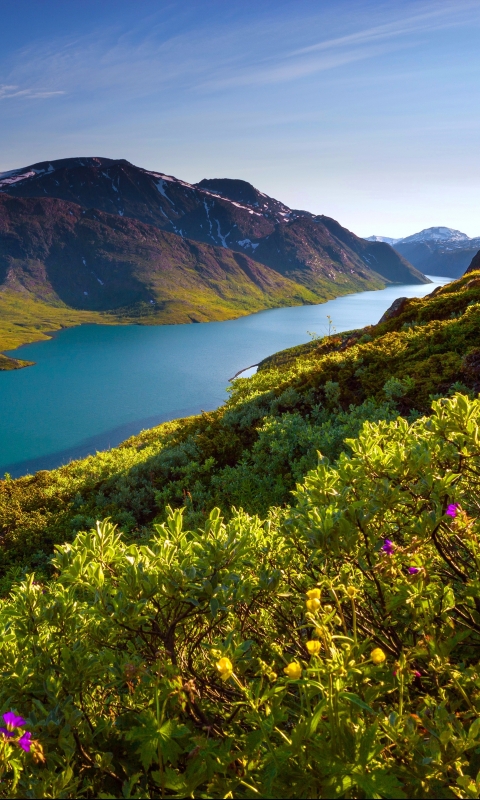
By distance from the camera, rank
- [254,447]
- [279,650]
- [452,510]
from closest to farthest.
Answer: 1. [279,650]
2. [452,510]
3. [254,447]

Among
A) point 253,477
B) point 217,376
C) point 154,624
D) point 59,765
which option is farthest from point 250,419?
point 217,376

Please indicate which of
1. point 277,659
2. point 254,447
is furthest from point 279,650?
point 254,447

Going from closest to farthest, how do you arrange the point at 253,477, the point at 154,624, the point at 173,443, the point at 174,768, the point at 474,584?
the point at 174,768
the point at 474,584
the point at 154,624
the point at 253,477
the point at 173,443

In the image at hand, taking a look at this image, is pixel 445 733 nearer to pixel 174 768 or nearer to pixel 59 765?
pixel 174 768

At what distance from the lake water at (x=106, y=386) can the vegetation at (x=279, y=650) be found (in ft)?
140

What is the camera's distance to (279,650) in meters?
2.35

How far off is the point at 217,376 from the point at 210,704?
77035 millimetres

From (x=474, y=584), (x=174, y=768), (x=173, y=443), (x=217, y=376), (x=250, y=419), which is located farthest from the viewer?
(x=217, y=376)

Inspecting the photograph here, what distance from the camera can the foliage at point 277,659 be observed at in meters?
1.72

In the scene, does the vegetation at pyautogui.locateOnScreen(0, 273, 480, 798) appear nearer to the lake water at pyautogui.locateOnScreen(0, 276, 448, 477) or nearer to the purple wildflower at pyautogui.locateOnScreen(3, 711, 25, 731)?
the purple wildflower at pyautogui.locateOnScreen(3, 711, 25, 731)

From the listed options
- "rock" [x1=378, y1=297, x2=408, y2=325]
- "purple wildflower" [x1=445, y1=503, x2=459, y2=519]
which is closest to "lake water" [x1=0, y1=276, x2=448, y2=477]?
"rock" [x1=378, y1=297, x2=408, y2=325]

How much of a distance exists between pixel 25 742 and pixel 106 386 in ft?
251

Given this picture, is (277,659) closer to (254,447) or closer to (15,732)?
(15,732)

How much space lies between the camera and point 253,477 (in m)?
7.99
